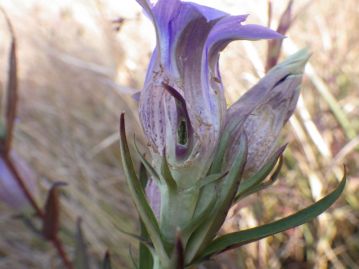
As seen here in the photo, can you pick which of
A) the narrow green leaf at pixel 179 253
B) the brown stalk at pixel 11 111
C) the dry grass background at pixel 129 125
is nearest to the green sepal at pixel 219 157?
the narrow green leaf at pixel 179 253

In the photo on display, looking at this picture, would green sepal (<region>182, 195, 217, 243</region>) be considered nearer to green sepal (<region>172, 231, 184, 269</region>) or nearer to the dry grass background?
green sepal (<region>172, 231, 184, 269</region>)

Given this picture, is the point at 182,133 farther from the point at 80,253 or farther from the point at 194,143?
the point at 80,253

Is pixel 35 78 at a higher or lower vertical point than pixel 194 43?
higher

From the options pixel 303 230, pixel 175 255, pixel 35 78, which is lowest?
pixel 175 255

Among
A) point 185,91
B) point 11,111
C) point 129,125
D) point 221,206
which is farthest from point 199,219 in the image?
point 129,125

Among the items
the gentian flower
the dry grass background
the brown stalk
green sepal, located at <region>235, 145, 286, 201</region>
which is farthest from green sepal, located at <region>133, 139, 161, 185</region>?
the dry grass background

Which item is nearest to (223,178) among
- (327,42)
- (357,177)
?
(357,177)

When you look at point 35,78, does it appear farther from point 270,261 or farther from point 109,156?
point 270,261
